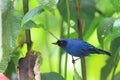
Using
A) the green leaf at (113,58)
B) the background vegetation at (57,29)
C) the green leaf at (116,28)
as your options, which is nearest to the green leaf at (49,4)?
the background vegetation at (57,29)

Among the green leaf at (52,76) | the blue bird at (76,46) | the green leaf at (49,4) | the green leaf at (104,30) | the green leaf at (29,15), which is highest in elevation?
the green leaf at (49,4)

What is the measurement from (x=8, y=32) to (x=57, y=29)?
0.39 meters

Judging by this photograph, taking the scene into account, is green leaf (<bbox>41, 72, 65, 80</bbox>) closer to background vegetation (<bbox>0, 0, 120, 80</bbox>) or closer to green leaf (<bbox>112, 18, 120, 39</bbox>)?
background vegetation (<bbox>0, 0, 120, 80</bbox>)

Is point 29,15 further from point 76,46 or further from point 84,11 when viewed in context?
point 84,11

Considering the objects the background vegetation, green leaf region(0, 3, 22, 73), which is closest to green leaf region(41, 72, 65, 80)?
the background vegetation

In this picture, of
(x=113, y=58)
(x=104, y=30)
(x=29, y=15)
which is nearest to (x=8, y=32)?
(x=29, y=15)

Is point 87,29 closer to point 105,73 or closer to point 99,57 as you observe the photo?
point 105,73

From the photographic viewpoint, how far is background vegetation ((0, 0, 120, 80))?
0.62 m

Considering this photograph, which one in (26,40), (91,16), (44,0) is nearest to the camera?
(44,0)

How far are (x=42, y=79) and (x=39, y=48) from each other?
294 mm

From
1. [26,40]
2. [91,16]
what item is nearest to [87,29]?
[91,16]

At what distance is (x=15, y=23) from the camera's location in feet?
2.10

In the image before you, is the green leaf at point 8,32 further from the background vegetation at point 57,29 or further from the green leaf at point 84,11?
the green leaf at point 84,11

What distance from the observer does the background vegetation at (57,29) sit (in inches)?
24.3
